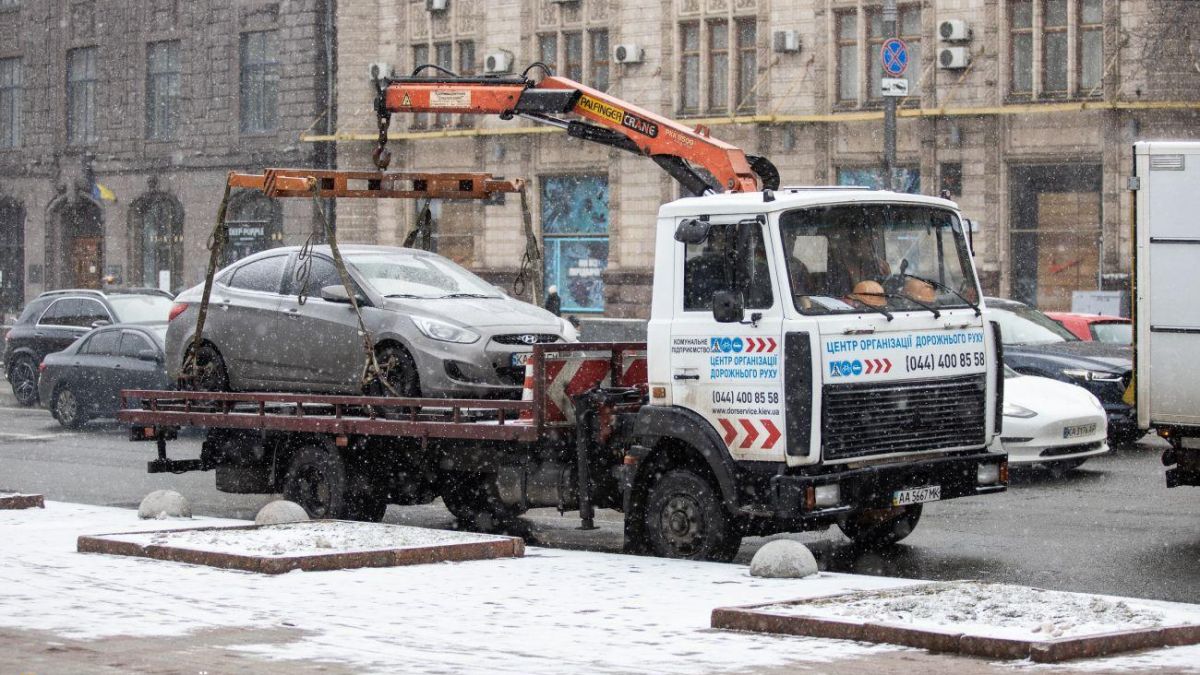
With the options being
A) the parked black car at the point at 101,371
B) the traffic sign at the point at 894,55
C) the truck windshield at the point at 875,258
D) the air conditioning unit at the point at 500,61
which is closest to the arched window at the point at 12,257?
the air conditioning unit at the point at 500,61

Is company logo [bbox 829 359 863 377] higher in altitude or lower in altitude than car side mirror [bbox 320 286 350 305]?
lower

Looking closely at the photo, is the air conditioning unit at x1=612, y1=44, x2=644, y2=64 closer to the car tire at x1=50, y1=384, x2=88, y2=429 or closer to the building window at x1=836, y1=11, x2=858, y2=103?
the building window at x1=836, y1=11, x2=858, y2=103

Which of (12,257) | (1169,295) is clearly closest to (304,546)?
(1169,295)

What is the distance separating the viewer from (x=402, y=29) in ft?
151

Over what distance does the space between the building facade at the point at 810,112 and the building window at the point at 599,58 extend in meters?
0.04

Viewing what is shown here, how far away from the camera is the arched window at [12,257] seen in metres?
55.6

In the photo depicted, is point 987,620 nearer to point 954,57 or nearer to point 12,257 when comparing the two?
point 954,57

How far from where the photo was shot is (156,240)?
5194 centimetres

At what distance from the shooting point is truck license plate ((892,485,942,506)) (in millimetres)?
12055

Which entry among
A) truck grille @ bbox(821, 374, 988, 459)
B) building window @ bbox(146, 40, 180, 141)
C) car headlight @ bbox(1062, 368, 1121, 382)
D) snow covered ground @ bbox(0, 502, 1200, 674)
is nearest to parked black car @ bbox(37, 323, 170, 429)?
car headlight @ bbox(1062, 368, 1121, 382)

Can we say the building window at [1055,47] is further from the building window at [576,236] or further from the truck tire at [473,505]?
the truck tire at [473,505]

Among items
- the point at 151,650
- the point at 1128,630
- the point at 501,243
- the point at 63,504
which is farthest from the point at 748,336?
the point at 501,243

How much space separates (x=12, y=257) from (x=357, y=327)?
43.8m

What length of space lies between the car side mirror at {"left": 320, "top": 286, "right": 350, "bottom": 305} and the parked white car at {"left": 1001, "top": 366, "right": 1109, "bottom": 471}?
6533 millimetres
